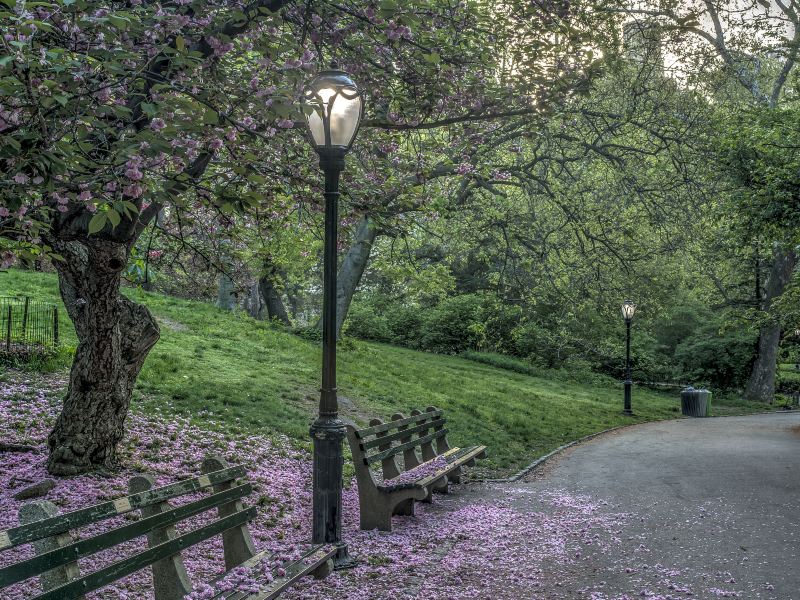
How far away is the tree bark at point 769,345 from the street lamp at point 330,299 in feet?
90.9

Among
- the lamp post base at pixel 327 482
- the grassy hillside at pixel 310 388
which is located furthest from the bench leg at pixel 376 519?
the grassy hillside at pixel 310 388

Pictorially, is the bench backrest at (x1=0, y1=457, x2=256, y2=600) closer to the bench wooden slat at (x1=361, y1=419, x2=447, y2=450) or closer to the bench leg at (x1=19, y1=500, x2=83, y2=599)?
the bench leg at (x1=19, y1=500, x2=83, y2=599)

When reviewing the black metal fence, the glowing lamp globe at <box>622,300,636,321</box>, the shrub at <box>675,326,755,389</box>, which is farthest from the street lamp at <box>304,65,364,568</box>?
the shrub at <box>675,326,755,389</box>

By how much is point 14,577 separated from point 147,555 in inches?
38.1

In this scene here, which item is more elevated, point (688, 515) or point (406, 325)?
point (406, 325)

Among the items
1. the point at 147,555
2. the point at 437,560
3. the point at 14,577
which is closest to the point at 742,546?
the point at 437,560

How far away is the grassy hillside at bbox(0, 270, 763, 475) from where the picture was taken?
12188 millimetres

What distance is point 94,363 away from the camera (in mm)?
8000

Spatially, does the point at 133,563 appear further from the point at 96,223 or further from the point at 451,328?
the point at 451,328

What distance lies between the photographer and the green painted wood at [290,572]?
4259 millimetres

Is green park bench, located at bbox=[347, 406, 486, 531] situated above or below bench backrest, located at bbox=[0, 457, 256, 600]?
below

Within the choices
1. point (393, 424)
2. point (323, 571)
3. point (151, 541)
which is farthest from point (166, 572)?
point (393, 424)

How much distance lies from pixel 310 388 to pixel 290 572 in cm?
1037

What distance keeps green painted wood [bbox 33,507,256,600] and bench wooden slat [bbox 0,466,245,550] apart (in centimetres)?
23
